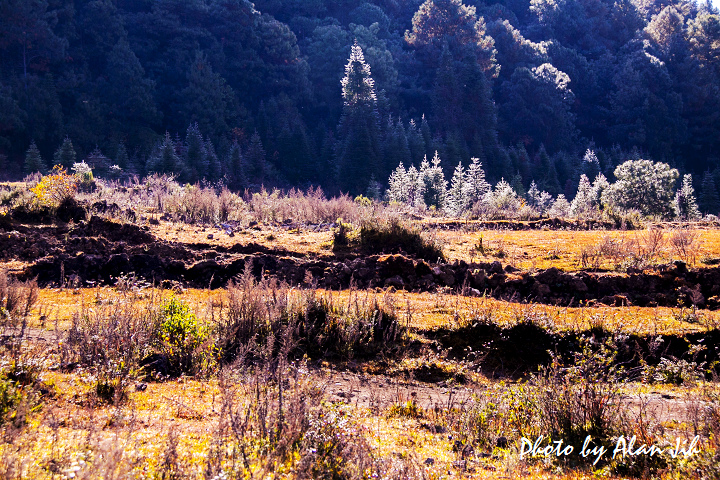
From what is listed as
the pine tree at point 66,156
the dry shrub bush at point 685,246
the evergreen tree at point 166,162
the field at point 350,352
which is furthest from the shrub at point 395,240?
the pine tree at point 66,156

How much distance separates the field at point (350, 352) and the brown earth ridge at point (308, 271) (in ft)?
0.13

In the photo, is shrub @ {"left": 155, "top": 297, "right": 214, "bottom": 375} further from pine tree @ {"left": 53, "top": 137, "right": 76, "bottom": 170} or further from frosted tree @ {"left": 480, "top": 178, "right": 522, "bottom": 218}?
pine tree @ {"left": 53, "top": 137, "right": 76, "bottom": 170}

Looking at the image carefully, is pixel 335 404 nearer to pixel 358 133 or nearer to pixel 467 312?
pixel 467 312

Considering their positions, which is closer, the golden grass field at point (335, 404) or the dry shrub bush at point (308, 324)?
the golden grass field at point (335, 404)

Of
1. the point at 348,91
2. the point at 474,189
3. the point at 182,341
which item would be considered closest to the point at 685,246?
the point at 182,341

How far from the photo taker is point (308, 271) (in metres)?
9.52

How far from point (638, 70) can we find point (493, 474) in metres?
63.0

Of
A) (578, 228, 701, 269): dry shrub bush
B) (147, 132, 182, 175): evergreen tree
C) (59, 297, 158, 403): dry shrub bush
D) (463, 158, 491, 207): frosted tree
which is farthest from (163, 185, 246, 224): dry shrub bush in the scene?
(147, 132, 182, 175): evergreen tree

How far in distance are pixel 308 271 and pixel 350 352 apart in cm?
314

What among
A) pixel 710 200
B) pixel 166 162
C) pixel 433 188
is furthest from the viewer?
pixel 710 200

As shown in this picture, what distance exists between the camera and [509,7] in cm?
7462

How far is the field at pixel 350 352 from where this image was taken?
3.60m

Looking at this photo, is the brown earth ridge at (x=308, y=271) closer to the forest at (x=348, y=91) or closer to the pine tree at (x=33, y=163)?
the forest at (x=348, y=91)

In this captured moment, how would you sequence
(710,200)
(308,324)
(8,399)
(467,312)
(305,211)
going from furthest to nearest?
1. (710,200)
2. (305,211)
3. (467,312)
4. (308,324)
5. (8,399)
